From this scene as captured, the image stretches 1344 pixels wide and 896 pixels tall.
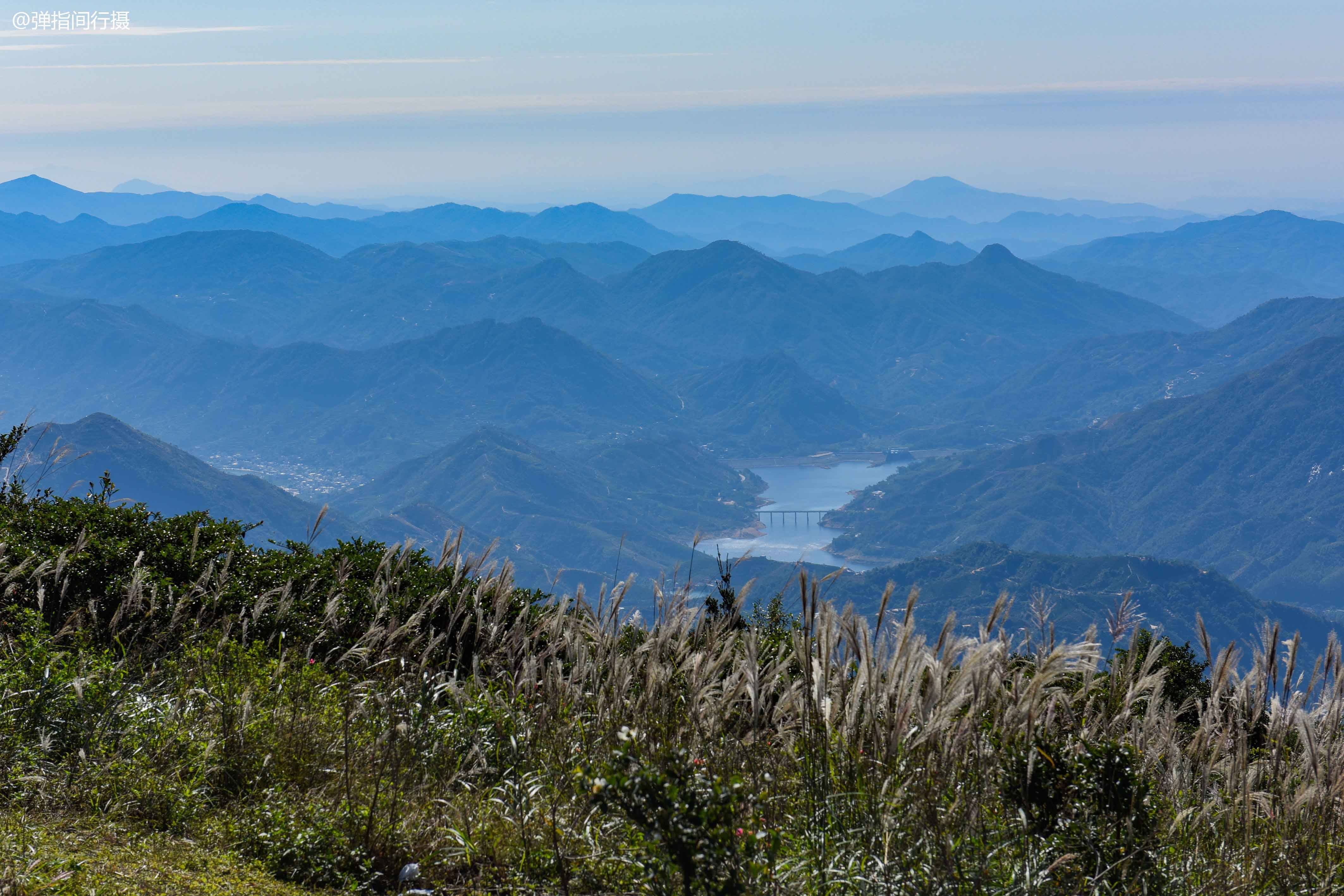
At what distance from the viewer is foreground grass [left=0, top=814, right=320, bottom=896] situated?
374cm

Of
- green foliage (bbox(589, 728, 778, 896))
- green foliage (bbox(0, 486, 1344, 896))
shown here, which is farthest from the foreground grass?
green foliage (bbox(589, 728, 778, 896))

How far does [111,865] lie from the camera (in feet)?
13.4

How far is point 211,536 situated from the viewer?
33.9ft

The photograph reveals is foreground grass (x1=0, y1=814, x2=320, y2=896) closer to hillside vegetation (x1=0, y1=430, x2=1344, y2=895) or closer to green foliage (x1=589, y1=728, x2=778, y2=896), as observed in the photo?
hillside vegetation (x1=0, y1=430, x2=1344, y2=895)

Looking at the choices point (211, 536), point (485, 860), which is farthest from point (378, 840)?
point (211, 536)

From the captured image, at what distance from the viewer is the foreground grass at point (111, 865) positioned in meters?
3.74

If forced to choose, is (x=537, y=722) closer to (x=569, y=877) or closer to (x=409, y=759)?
(x=409, y=759)

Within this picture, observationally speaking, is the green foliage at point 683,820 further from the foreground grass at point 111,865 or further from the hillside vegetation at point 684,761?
the foreground grass at point 111,865

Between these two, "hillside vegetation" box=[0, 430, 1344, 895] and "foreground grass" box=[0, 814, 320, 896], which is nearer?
"hillside vegetation" box=[0, 430, 1344, 895]

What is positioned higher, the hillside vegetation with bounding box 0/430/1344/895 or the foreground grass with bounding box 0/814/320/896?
the hillside vegetation with bounding box 0/430/1344/895

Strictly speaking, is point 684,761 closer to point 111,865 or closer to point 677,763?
point 677,763

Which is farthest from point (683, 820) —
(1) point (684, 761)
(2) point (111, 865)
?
(2) point (111, 865)

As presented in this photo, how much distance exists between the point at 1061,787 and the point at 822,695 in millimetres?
1002

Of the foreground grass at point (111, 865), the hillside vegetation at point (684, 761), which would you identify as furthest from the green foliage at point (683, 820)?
the foreground grass at point (111, 865)
